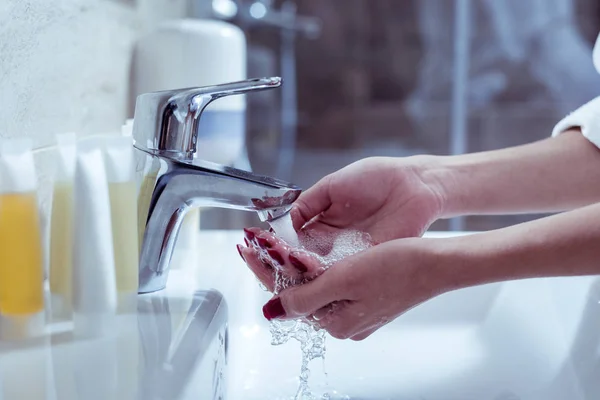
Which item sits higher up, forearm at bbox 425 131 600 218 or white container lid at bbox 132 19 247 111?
white container lid at bbox 132 19 247 111

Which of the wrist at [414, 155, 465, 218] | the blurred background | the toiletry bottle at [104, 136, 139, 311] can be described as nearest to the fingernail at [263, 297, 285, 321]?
the toiletry bottle at [104, 136, 139, 311]

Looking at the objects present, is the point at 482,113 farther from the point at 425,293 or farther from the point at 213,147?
the point at 425,293

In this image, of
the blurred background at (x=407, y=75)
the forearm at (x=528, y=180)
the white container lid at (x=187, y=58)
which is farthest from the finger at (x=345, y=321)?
the blurred background at (x=407, y=75)

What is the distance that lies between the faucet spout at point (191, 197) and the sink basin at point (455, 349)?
0.34 feet

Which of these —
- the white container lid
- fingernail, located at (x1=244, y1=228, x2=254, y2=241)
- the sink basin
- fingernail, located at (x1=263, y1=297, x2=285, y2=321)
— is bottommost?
the sink basin

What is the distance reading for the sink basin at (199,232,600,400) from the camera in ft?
1.79

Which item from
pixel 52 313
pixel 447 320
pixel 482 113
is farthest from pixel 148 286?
pixel 482 113

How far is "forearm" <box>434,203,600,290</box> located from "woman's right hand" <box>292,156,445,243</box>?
0.53 ft

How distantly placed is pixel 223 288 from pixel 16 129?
221 mm

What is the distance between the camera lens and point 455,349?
2.04 ft

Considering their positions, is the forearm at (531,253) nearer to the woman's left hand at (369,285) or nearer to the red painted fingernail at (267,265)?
the woman's left hand at (369,285)

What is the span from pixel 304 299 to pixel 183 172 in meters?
0.12

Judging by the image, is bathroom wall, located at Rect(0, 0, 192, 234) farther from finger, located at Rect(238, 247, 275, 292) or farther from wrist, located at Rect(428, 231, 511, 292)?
wrist, located at Rect(428, 231, 511, 292)

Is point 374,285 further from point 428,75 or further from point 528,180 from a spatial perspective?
point 428,75
